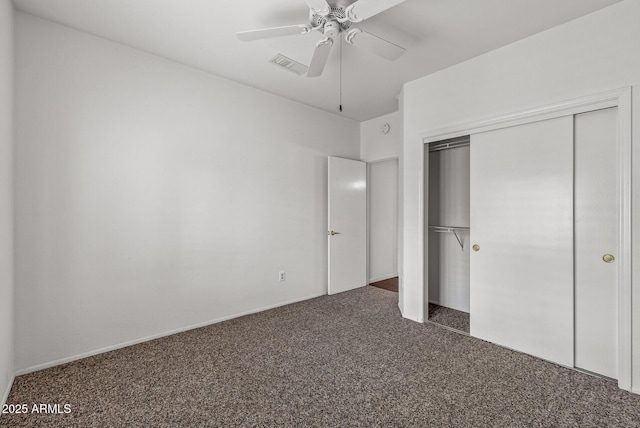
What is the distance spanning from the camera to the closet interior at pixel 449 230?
3631 mm

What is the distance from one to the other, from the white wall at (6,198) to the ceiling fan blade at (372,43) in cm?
220

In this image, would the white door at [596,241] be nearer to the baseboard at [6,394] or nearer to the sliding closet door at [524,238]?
the sliding closet door at [524,238]

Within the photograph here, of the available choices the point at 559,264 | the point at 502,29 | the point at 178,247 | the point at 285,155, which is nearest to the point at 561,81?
the point at 502,29

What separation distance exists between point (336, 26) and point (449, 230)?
2.55 metres

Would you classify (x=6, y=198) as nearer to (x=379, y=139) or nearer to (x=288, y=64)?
(x=288, y=64)

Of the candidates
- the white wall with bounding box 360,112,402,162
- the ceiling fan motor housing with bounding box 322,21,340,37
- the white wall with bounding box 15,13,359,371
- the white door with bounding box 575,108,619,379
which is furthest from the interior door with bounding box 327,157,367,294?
the white door with bounding box 575,108,619,379

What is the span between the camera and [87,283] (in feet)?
8.27

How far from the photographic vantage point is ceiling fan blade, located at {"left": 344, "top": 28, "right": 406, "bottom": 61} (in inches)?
78.6

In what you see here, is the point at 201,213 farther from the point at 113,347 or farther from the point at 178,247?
the point at 113,347

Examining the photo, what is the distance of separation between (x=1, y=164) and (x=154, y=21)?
1.45 meters

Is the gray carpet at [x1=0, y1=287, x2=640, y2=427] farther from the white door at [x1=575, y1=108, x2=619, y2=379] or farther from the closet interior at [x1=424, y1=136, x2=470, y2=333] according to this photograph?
the closet interior at [x1=424, y1=136, x2=470, y2=333]

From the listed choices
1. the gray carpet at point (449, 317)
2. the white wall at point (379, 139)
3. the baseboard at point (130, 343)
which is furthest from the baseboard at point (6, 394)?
the white wall at point (379, 139)

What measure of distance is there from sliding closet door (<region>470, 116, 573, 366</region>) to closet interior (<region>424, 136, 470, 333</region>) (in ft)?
2.07

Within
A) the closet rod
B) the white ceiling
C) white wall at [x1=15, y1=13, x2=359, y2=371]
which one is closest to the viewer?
the white ceiling
